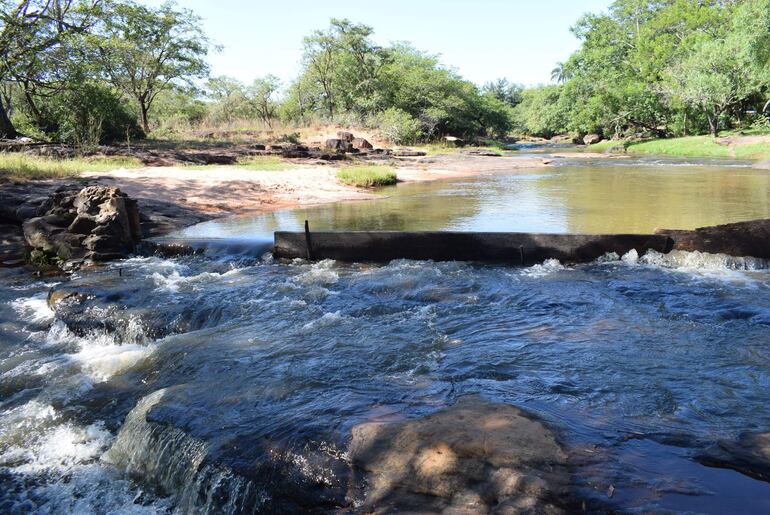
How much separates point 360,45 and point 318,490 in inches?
2106

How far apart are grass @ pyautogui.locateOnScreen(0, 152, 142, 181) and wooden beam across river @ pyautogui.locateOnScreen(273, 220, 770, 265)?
33.2 feet

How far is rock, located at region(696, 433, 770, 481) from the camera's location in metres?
3.36

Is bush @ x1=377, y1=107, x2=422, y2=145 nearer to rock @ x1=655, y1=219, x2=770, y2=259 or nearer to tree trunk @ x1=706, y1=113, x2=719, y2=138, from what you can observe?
tree trunk @ x1=706, y1=113, x2=719, y2=138

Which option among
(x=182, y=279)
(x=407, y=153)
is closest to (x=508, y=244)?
(x=182, y=279)

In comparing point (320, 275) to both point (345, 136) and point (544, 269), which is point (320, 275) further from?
point (345, 136)

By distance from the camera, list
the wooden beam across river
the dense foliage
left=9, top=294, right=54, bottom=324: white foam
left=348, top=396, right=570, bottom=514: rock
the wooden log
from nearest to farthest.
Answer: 1. left=348, top=396, right=570, bottom=514: rock
2. left=9, top=294, right=54, bottom=324: white foam
3. the wooden beam across river
4. the wooden log
5. the dense foliage

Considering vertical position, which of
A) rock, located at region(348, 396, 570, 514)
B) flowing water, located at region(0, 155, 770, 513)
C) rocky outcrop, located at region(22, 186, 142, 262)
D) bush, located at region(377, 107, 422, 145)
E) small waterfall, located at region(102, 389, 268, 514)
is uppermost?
bush, located at region(377, 107, 422, 145)

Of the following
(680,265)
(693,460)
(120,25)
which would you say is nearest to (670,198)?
(680,265)

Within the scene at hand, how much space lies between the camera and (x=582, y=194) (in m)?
19.4

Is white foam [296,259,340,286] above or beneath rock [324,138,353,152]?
beneath

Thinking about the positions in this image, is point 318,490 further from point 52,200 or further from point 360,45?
point 360,45

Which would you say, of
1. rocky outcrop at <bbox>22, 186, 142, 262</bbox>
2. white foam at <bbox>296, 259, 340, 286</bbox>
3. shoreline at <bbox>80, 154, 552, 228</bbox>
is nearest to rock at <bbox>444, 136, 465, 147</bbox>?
shoreline at <bbox>80, 154, 552, 228</bbox>

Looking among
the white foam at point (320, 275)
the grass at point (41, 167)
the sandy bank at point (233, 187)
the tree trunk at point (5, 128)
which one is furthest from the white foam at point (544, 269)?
the tree trunk at point (5, 128)

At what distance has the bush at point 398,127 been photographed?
1734 inches
